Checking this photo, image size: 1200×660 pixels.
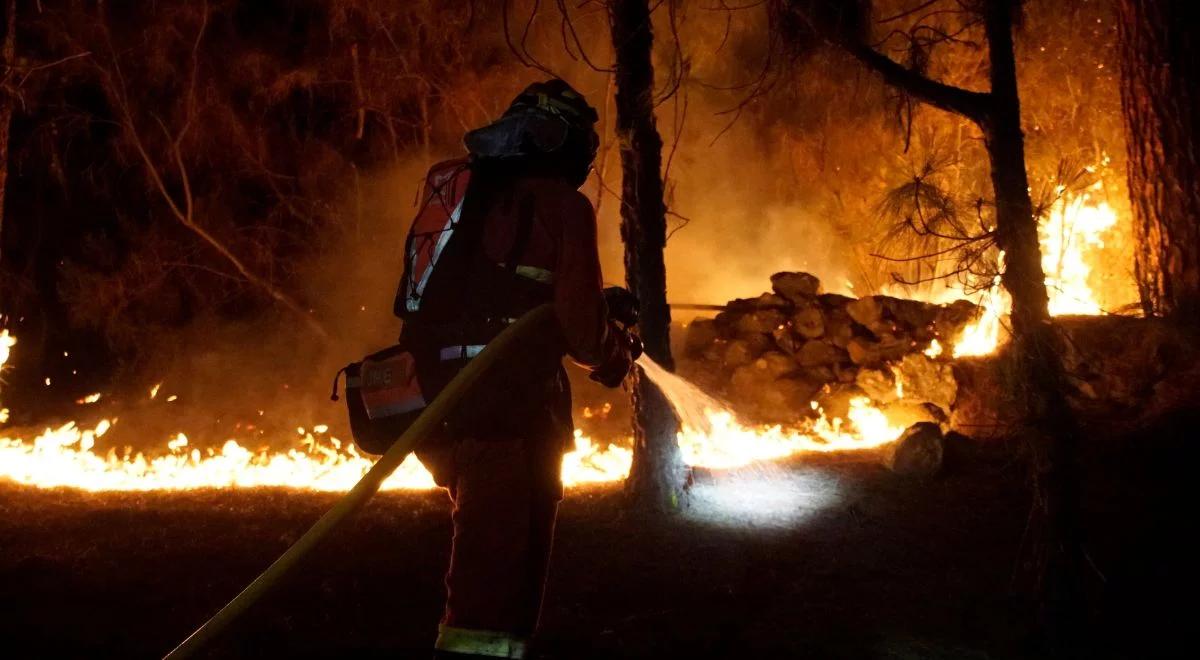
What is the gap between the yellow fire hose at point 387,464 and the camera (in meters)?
2.65

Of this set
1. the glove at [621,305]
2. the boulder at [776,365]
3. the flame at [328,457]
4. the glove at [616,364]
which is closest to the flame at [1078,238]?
the boulder at [776,365]

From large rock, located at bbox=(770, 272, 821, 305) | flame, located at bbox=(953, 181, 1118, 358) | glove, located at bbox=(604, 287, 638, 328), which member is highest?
flame, located at bbox=(953, 181, 1118, 358)

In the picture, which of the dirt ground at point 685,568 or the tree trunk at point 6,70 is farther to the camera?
the tree trunk at point 6,70

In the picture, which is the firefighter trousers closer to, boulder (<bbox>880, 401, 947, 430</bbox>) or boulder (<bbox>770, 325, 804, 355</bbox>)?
boulder (<bbox>880, 401, 947, 430</bbox>)

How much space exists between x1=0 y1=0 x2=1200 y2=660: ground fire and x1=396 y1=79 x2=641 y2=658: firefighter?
0.01 m

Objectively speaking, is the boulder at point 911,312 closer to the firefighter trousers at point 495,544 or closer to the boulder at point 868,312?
the boulder at point 868,312

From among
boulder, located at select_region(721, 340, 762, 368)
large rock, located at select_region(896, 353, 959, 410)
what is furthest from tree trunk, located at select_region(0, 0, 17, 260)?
large rock, located at select_region(896, 353, 959, 410)

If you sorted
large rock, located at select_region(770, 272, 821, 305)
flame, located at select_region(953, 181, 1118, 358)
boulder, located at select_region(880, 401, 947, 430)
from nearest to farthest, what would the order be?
1. boulder, located at select_region(880, 401, 947, 430)
2. large rock, located at select_region(770, 272, 821, 305)
3. flame, located at select_region(953, 181, 1118, 358)

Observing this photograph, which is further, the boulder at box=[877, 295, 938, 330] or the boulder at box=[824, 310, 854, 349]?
the boulder at box=[824, 310, 854, 349]

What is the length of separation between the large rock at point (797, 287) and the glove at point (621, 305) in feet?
22.8

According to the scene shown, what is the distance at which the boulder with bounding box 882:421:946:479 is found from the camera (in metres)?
6.23

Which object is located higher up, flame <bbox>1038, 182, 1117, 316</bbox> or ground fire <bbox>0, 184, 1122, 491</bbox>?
flame <bbox>1038, 182, 1117, 316</bbox>

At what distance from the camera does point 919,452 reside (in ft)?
20.7

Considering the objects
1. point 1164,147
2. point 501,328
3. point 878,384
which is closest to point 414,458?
point 878,384
